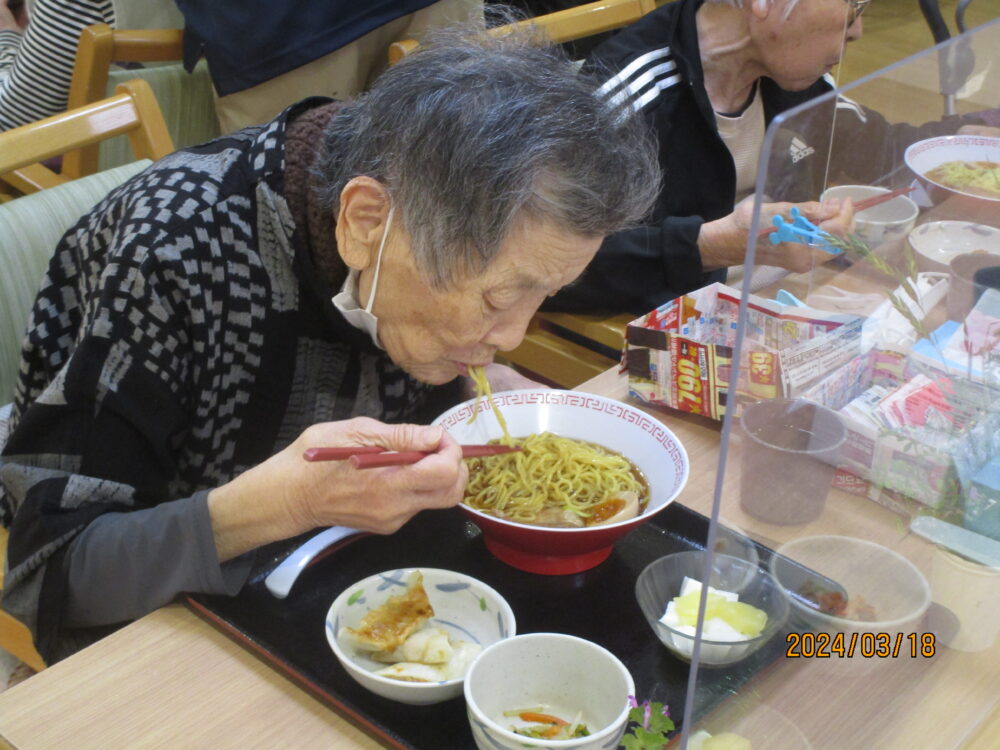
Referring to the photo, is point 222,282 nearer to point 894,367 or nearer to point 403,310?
point 403,310

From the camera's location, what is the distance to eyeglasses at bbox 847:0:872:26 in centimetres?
A: 197

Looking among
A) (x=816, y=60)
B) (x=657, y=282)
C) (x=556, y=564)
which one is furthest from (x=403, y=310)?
(x=816, y=60)

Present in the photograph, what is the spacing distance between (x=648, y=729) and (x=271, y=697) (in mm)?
373

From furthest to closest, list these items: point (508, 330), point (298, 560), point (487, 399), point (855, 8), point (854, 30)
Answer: point (854, 30), point (855, 8), point (487, 399), point (508, 330), point (298, 560)

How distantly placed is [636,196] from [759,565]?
539mm

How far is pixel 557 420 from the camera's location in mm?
1403

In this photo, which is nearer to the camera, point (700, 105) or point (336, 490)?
point (336, 490)

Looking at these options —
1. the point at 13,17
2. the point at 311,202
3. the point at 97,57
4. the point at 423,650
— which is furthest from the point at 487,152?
the point at 13,17

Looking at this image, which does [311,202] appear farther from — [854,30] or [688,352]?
[854,30]

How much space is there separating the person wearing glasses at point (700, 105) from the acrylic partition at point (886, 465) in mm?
952

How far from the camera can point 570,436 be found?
1.39 metres

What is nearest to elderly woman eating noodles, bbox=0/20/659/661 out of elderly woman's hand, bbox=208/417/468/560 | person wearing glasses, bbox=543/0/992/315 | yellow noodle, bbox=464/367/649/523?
elderly woman's hand, bbox=208/417/468/560

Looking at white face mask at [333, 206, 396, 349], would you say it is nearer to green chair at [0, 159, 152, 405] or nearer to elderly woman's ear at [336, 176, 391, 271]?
elderly woman's ear at [336, 176, 391, 271]
